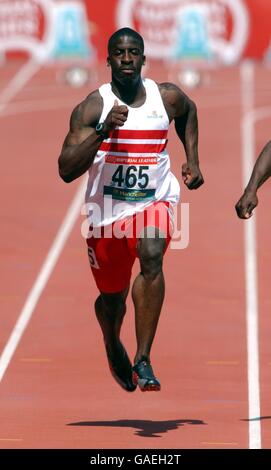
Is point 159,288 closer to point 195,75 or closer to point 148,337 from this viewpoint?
point 148,337

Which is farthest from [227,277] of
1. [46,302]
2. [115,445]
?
[115,445]

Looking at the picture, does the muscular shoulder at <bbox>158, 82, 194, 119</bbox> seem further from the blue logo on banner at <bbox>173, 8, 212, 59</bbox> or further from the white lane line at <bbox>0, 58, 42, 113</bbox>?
the blue logo on banner at <bbox>173, 8, 212, 59</bbox>

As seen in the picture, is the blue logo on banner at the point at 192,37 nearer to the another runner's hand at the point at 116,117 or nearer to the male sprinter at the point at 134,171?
the male sprinter at the point at 134,171

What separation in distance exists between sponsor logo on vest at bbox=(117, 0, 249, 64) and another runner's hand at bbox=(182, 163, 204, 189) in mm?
22680

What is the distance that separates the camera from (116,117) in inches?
398

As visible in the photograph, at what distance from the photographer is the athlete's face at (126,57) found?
412 inches

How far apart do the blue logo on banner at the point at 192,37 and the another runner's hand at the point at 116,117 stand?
23.1 metres

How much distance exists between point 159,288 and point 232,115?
18.7 metres

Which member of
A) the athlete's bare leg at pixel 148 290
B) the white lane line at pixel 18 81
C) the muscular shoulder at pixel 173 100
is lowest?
the athlete's bare leg at pixel 148 290

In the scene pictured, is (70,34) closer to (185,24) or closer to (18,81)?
(18,81)

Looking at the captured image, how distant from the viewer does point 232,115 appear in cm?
2914

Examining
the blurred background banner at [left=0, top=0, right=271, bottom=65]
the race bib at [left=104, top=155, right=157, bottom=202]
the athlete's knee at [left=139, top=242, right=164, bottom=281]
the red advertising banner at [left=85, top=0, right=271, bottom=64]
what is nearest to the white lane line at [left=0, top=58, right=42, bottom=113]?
the blurred background banner at [left=0, top=0, right=271, bottom=65]

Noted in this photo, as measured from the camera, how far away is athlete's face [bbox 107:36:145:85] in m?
10.5

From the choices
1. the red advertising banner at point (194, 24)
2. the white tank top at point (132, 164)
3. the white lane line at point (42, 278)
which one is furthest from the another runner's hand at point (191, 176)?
the red advertising banner at point (194, 24)
